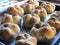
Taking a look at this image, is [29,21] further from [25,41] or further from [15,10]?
[25,41]

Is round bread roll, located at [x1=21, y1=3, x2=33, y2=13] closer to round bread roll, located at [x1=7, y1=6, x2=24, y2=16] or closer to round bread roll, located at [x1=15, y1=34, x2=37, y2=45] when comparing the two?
round bread roll, located at [x1=7, y1=6, x2=24, y2=16]

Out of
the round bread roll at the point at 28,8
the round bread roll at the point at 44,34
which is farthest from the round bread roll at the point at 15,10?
the round bread roll at the point at 44,34

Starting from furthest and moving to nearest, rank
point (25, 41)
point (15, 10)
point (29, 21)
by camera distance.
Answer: point (15, 10) < point (29, 21) < point (25, 41)

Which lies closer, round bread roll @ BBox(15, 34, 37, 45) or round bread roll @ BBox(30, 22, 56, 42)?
round bread roll @ BBox(15, 34, 37, 45)

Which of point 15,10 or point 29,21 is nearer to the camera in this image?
point 29,21

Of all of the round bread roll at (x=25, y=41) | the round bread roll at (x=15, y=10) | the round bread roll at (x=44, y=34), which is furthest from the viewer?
the round bread roll at (x=15, y=10)

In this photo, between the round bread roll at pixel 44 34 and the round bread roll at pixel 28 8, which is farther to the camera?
the round bread roll at pixel 28 8

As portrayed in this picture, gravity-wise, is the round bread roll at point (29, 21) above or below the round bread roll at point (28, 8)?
below

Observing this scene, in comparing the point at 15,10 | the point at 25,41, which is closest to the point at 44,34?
the point at 25,41

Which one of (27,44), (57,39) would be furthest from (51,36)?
(27,44)

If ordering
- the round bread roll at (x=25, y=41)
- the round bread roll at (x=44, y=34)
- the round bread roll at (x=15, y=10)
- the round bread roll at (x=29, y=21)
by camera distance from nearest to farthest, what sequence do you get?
the round bread roll at (x=25, y=41), the round bread roll at (x=44, y=34), the round bread roll at (x=29, y=21), the round bread roll at (x=15, y=10)

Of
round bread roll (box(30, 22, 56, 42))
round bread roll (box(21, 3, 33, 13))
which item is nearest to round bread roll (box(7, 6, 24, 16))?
round bread roll (box(21, 3, 33, 13))

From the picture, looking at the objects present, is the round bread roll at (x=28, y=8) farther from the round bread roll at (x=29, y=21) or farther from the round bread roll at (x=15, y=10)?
the round bread roll at (x=29, y=21)
